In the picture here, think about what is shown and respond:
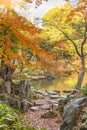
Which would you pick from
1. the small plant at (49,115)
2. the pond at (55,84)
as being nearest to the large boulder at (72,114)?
the small plant at (49,115)

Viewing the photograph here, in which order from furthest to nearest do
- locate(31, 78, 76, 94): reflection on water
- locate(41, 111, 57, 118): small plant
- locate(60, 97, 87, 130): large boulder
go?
locate(31, 78, 76, 94): reflection on water → locate(41, 111, 57, 118): small plant → locate(60, 97, 87, 130): large boulder

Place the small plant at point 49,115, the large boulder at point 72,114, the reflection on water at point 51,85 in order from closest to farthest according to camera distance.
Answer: the large boulder at point 72,114 < the small plant at point 49,115 < the reflection on water at point 51,85

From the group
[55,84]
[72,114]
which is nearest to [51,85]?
[55,84]

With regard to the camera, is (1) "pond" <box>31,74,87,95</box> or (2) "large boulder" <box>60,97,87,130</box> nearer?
(2) "large boulder" <box>60,97,87,130</box>

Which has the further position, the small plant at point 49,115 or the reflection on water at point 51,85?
the reflection on water at point 51,85

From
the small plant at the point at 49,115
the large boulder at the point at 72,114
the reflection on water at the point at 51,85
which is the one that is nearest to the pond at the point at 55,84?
the reflection on water at the point at 51,85

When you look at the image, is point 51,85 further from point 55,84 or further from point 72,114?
point 72,114

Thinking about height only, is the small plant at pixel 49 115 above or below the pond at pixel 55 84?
above

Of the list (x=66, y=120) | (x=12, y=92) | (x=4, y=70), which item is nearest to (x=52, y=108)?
(x=12, y=92)

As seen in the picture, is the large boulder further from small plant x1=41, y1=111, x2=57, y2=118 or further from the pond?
the pond

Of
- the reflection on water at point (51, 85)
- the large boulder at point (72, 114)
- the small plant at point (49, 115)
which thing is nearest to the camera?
the large boulder at point (72, 114)

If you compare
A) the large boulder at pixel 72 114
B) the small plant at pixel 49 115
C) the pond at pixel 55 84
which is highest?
the large boulder at pixel 72 114

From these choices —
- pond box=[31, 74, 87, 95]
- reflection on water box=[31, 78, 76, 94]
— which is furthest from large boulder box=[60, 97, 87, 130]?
reflection on water box=[31, 78, 76, 94]

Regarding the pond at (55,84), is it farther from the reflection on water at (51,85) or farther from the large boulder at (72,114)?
the large boulder at (72,114)
